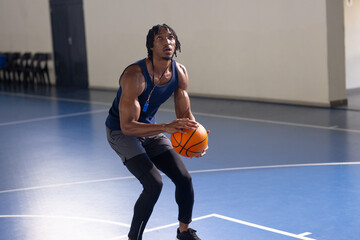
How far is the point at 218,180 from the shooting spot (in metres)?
7.04

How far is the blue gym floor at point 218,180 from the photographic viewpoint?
5477 millimetres

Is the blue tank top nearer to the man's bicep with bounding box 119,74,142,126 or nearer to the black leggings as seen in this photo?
the man's bicep with bounding box 119,74,142,126

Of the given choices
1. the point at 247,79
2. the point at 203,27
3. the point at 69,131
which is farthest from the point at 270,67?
the point at 69,131

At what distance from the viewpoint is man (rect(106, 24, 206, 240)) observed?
4.44m

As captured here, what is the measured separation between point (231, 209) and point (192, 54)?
351 inches

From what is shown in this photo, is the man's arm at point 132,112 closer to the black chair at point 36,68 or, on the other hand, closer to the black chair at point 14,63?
the black chair at point 36,68

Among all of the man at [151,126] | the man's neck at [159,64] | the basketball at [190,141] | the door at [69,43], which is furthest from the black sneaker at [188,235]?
the door at [69,43]

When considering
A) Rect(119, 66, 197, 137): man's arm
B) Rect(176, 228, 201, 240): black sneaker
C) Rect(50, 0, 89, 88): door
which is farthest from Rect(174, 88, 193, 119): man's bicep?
Rect(50, 0, 89, 88): door

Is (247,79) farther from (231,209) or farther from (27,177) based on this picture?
(231,209)

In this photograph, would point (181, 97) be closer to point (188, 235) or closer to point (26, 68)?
point (188, 235)

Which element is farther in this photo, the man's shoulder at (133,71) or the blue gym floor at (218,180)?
the blue gym floor at (218,180)

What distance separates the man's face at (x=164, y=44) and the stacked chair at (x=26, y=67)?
1507 centimetres

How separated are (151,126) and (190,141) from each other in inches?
13.7

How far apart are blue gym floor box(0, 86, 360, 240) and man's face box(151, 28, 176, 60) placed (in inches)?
62.7
